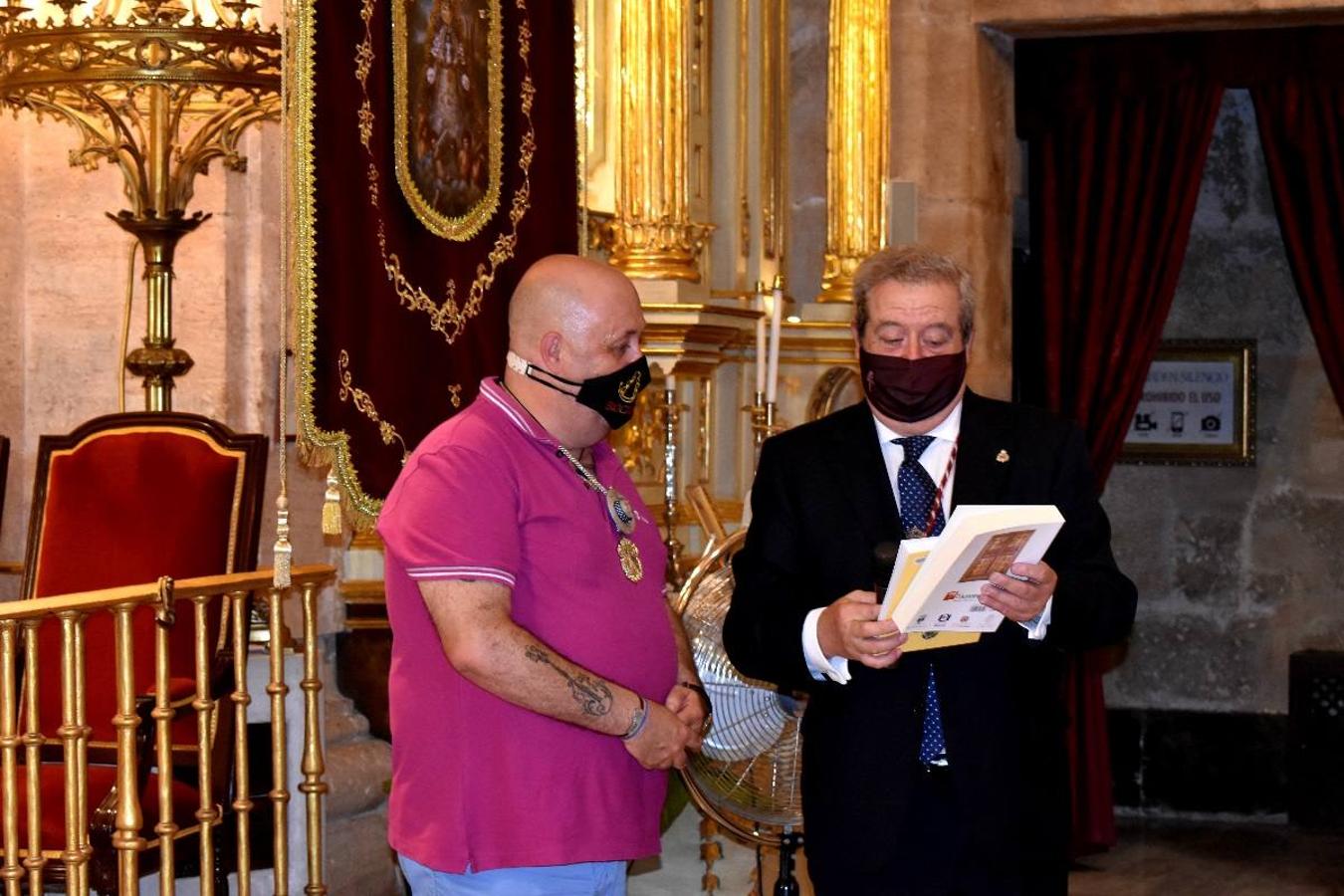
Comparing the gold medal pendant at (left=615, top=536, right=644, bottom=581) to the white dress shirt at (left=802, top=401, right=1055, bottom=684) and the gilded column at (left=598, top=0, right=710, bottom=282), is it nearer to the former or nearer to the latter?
the white dress shirt at (left=802, top=401, right=1055, bottom=684)

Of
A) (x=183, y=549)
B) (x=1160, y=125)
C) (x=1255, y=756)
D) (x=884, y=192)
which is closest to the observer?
(x=183, y=549)

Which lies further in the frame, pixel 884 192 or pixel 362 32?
pixel 884 192

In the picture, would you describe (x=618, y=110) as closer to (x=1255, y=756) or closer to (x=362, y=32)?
(x=362, y=32)

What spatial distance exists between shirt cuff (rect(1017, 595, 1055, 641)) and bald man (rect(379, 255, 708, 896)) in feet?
1.83

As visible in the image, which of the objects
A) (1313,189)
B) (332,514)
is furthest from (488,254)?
(1313,189)

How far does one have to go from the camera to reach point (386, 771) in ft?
17.3

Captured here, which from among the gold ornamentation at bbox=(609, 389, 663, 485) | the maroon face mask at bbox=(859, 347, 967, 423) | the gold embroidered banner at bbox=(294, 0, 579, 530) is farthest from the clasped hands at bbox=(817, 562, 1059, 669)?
the gold ornamentation at bbox=(609, 389, 663, 485)

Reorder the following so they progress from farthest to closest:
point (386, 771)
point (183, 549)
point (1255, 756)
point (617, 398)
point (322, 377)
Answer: point (1255, 756) < point (386, 771) < point (183, 549) < point (322, 377) < point (617, 398)

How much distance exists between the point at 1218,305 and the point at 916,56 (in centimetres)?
258

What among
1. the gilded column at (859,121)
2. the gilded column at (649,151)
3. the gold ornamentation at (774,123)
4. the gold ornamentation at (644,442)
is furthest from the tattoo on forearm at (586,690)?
the gilded column at (859,121)

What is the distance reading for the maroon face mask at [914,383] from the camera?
307 centimetres

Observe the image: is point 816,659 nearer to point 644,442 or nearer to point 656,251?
point 644,442

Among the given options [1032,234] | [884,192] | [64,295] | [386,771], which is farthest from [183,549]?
[1032,234]

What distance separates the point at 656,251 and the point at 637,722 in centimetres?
290
